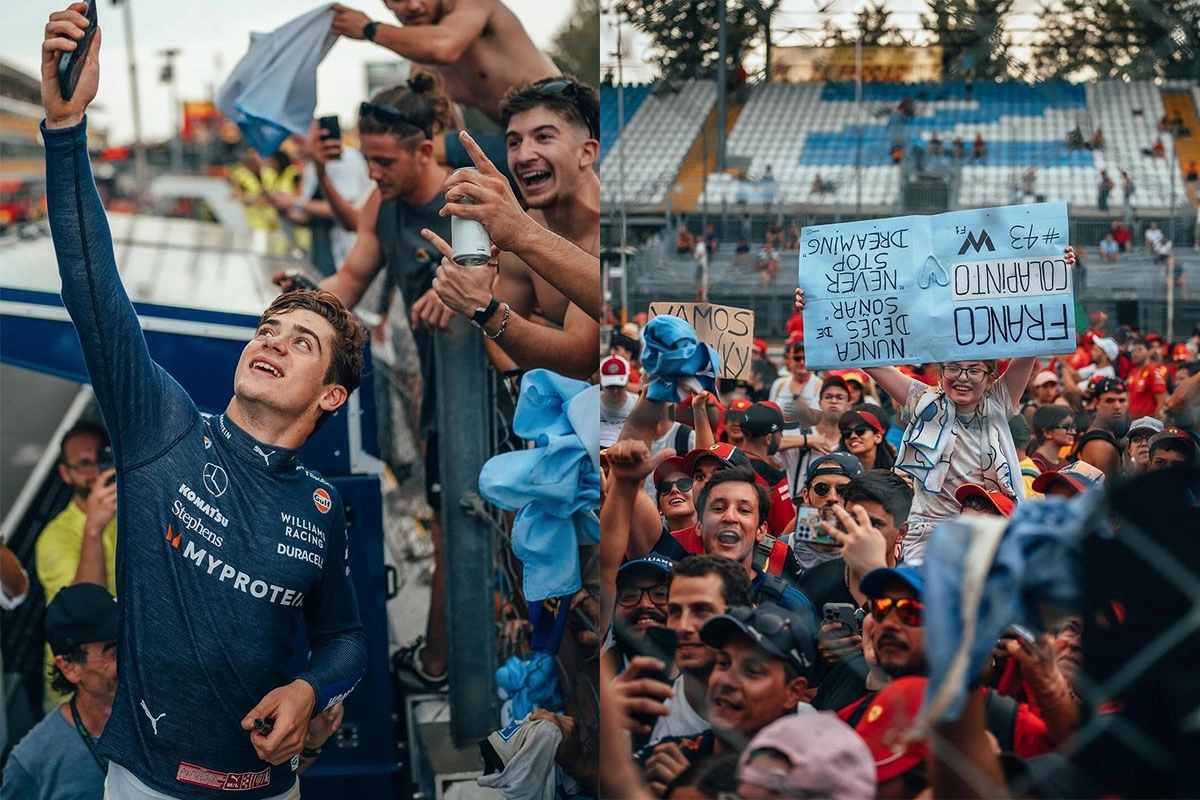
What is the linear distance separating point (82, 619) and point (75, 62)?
5.66 feet

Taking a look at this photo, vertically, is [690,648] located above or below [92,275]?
below

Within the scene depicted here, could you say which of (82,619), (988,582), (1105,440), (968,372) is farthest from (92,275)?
(1105,440)

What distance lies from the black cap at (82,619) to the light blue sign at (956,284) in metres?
2.22

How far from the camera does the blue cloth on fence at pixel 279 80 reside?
183 inches

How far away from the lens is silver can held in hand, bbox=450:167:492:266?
3.00 m

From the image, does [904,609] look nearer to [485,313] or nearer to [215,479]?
[485,313]

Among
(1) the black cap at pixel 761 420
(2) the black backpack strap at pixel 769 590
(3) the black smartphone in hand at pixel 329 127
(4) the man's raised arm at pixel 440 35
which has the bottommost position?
(1) the black cap at pixel 761 420

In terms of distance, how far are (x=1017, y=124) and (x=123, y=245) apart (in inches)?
414

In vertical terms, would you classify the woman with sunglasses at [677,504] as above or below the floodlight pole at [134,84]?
below

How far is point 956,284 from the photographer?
326 cm

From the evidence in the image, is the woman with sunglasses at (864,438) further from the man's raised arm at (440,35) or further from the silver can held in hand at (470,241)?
the silver can held in hand at (470,241)

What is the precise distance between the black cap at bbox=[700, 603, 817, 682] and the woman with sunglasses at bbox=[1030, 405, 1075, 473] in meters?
2.79

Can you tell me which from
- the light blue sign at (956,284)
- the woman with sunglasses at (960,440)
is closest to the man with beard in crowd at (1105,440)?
the woman with sunglasses at (960,440)

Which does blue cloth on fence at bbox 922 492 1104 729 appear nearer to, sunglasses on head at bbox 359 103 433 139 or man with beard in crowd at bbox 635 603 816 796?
man with beard in crowd at bbox 635 603 816 796
